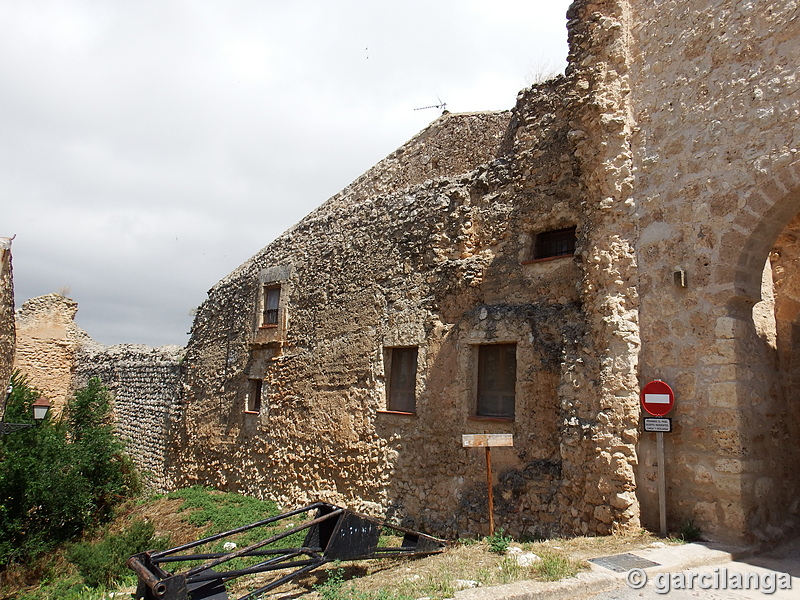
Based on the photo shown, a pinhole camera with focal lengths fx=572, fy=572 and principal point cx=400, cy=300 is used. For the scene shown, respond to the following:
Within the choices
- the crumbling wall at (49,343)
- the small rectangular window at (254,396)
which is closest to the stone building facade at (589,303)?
the small rectangular window at (254,396)

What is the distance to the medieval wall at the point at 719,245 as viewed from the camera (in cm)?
551

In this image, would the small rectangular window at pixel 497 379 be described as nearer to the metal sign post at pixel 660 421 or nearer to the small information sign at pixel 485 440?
the small information sign at pixel 485 440

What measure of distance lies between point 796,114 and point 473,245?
4.53 meters

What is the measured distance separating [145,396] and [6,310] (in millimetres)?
A: 10557

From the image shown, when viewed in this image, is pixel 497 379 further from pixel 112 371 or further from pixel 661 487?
pixel 112 371

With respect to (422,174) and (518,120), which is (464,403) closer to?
(518,120)

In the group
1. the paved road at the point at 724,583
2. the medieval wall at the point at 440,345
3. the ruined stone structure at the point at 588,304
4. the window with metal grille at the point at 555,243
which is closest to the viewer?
the paved road at the point at 724,583

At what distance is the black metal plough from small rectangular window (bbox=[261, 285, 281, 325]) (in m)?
6.86

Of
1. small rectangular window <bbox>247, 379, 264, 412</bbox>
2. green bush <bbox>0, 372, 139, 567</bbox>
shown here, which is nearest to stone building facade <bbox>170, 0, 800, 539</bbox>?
small rectangular window <bbox>247, 379, 264, 412</bbox>

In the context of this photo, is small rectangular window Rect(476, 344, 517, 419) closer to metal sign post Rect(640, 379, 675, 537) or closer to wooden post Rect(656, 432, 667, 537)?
metal sign post Rect(640, 379, 675, 537)

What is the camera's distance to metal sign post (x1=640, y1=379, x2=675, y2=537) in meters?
5.75

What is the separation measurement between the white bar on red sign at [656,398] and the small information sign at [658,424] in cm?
17

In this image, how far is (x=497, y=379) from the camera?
26.6ft

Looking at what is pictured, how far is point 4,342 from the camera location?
6645 millimetres
